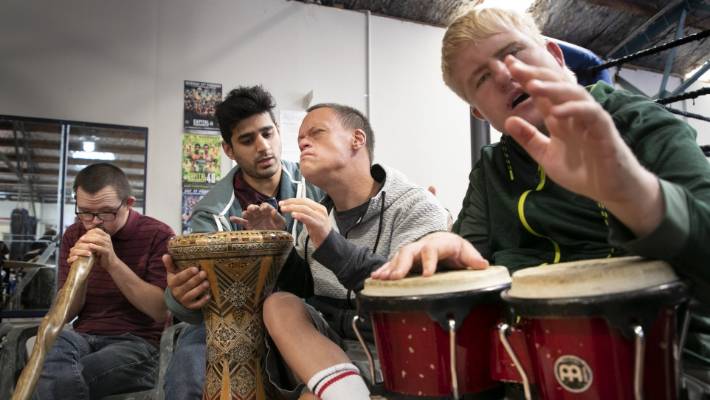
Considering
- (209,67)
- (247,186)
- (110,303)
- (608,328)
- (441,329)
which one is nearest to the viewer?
(608,328)

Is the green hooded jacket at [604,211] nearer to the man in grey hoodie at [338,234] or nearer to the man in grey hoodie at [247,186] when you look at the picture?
the man in grey hoodie at [338,234]

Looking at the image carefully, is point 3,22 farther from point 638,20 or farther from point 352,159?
point 638,20

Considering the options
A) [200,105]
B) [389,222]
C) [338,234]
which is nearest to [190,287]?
[338,234]

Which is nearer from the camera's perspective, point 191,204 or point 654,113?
point 654,113

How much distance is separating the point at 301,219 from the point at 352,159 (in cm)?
50

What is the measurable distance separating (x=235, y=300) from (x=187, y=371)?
35 centimetres

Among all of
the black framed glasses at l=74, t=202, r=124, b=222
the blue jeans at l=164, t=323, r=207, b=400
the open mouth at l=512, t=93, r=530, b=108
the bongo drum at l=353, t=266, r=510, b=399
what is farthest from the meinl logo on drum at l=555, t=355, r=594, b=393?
the black framed glasses at l=74, t=202, r=124, b=222

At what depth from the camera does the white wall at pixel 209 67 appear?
343 centimetres

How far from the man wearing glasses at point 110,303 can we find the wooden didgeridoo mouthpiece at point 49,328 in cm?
8

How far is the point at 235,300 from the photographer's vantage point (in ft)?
4.59

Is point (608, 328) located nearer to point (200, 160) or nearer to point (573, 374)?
point (573, 374)

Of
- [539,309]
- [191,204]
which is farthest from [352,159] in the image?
[191,204]

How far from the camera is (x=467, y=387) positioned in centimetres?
86

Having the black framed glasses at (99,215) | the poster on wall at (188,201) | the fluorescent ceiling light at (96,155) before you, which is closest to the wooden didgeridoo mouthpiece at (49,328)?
the black framed glasses at (99,215)
